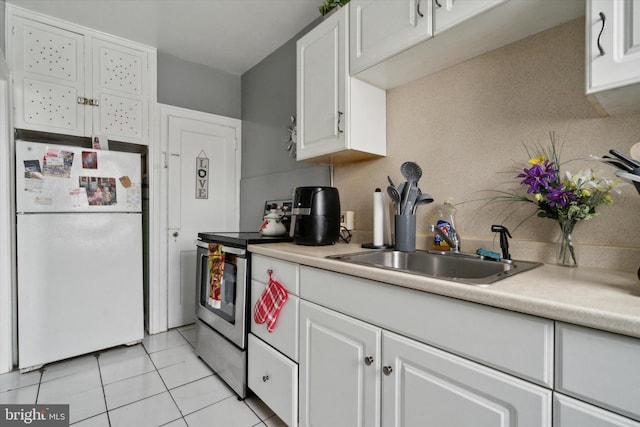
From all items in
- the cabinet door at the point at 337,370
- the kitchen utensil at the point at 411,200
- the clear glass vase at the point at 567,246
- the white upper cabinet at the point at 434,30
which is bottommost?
the cabinet door at the point at 337,370

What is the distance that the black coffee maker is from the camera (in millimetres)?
1634

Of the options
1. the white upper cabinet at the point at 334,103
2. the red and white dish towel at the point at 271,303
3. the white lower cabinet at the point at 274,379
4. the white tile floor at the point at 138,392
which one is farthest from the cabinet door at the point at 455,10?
the white tile floor at the point at 138,392

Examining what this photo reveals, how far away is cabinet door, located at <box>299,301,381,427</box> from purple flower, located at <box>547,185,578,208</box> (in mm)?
751

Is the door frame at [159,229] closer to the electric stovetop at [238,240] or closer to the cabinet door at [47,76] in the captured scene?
the cabinet door at [47,76]

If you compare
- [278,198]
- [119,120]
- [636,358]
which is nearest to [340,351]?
[636,358]

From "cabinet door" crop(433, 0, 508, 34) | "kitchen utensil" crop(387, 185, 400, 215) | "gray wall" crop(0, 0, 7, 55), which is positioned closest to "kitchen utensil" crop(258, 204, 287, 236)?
"kitchen utensil" crop(387, 185, 400, 215)

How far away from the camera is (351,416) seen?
1066 millimetres

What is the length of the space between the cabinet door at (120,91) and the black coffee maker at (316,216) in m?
1.74

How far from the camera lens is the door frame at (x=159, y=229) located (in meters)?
2.62

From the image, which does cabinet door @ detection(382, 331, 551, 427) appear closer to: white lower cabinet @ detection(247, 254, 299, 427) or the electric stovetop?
white lower cabinet @ detection(247, 254, 299, 427)

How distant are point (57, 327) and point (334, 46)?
100 inches

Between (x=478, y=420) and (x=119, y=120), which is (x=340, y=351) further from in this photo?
(x=119, y=120)

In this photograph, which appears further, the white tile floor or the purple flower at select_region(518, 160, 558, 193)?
the white tile floor
